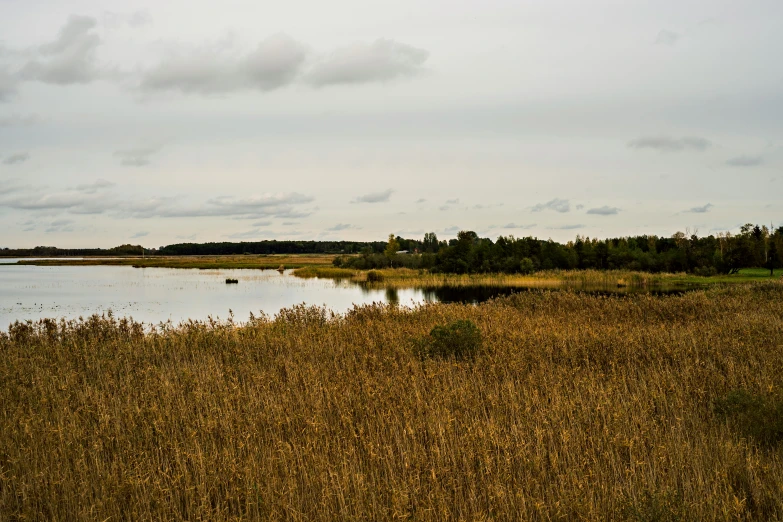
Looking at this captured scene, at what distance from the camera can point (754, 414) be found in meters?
6.88

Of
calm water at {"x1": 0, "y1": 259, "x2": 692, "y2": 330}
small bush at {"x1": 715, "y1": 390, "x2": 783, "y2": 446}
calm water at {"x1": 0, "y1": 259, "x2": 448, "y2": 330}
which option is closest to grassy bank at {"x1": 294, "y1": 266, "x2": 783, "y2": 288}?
calm water at {"x1": 0, "y1": 259, "x2": 692, "y2": 330}

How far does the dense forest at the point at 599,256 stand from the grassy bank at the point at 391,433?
175 feet

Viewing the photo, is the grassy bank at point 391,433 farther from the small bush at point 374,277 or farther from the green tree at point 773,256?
the green tree at point 773,256

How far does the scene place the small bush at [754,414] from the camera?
21.6ft

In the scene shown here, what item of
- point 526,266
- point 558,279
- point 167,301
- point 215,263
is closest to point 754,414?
point 167,301

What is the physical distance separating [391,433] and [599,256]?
74.0 m

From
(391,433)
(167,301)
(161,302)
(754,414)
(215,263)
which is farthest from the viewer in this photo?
(215,263)

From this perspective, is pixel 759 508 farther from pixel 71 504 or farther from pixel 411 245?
pixel 411 245

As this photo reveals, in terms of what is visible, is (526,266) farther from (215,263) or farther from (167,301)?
(215,263)

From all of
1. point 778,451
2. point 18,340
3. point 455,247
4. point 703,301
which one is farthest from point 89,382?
point 455,247

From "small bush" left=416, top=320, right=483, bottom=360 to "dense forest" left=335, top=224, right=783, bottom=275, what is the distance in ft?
171

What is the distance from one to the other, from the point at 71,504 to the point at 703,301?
21.7 meters

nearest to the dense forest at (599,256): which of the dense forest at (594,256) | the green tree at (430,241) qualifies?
the dense forest at (594,256)

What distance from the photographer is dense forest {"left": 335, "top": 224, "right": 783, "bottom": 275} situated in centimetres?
6266
